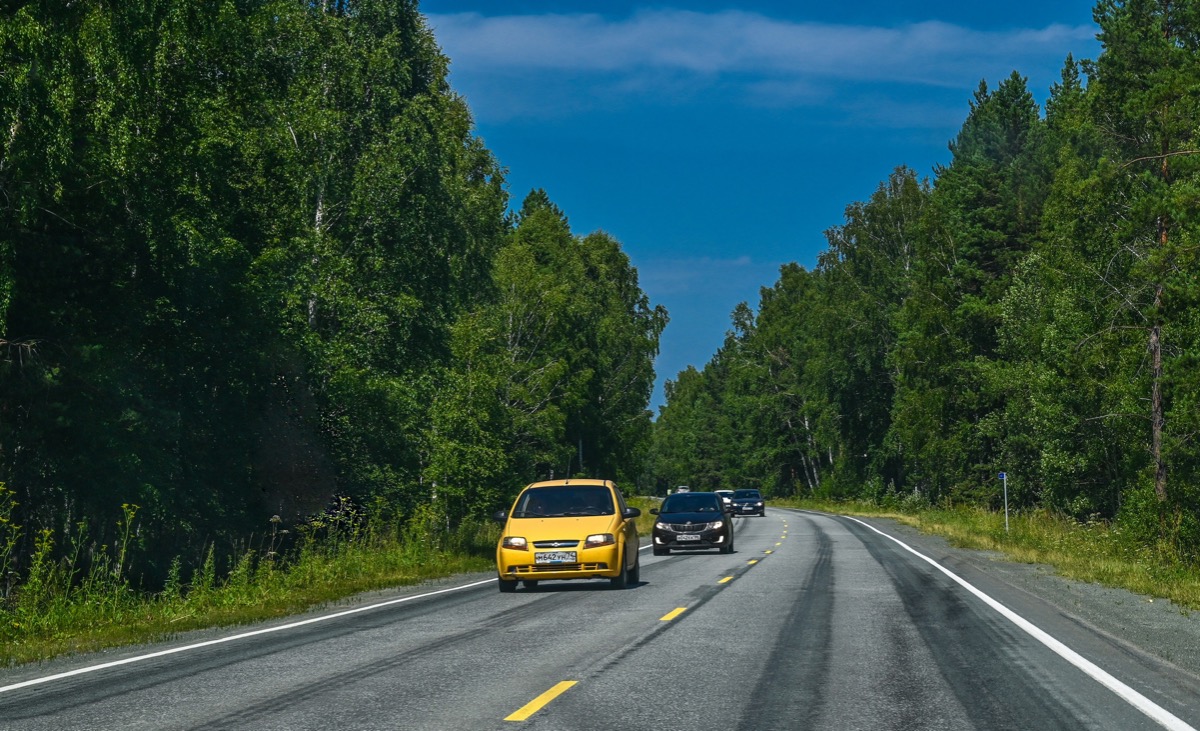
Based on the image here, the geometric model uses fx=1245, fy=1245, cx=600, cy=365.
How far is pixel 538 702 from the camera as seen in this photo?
8297mm

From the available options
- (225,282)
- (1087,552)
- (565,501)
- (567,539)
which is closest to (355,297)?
(225,282)

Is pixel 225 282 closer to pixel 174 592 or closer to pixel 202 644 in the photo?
pixel 174 592

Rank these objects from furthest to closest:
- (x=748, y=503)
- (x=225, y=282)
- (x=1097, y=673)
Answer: (x=748, y=503)
(x=225, y=282)
(x=1097, y=673)

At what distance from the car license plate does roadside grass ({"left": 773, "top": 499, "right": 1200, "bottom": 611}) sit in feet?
27.1

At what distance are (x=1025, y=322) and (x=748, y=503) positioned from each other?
19.1 metres

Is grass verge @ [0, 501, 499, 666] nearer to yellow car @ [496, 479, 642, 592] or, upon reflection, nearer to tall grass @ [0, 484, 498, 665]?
tall grass @ [0, 484, 498, 665]

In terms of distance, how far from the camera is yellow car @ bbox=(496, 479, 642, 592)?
18484 mm

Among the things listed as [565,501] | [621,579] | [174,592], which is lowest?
[174,592]

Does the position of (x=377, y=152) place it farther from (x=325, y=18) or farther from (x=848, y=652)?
(x=848, y=652)

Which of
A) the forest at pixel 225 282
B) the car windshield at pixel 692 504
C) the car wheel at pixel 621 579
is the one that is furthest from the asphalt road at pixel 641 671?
the car windshield at pixel 692 504

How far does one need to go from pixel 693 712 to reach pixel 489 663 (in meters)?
2.95

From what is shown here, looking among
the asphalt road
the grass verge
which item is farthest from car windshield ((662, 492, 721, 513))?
the asphalt road

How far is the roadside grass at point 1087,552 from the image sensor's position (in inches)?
769

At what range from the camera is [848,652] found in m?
11.1
